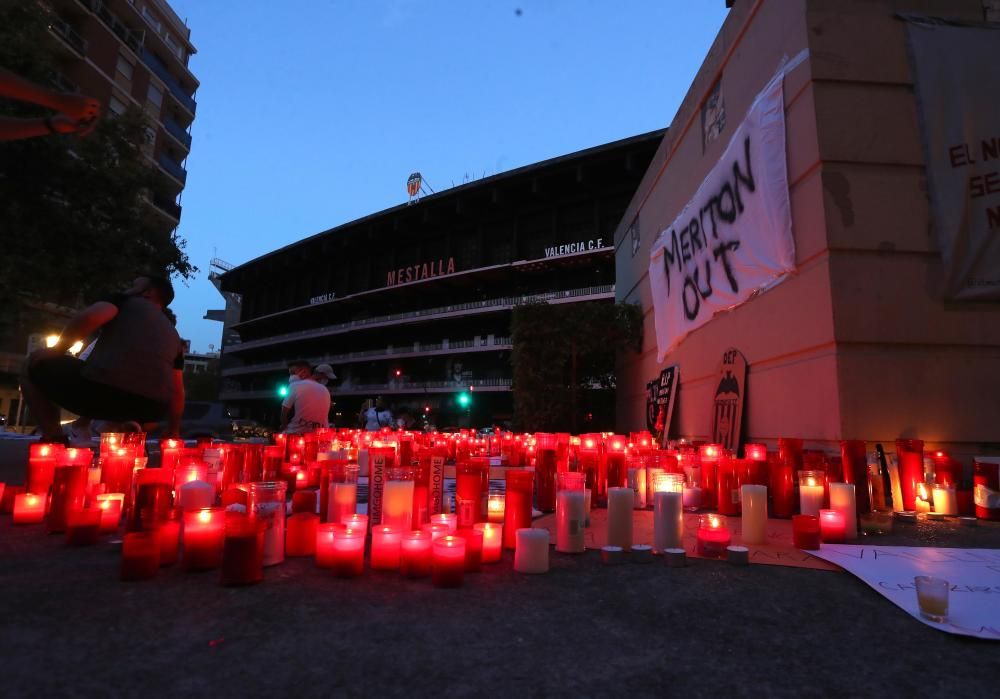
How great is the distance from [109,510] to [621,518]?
2667mm

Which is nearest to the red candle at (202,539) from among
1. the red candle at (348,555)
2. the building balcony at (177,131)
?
the red candle at (348,555)

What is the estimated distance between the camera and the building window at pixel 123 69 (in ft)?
91.8

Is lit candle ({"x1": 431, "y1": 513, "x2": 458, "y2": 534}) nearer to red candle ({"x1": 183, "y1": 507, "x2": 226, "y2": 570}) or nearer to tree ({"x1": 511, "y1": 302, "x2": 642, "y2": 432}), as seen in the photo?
red candle ({"x1": 183, "y1": 507, "x2": 226, "y2": 570})

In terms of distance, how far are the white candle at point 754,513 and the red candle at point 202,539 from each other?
8.16 ft

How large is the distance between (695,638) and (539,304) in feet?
31.2

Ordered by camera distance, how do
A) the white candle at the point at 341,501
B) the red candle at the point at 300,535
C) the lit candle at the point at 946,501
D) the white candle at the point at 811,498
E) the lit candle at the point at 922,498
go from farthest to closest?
the lit candle at the point at 922,498 → the lit candle at the point at 946,501 → the white candle at the point at 811,498 → the white candle at the point at 341,501 → the red candle at the point at 300,535

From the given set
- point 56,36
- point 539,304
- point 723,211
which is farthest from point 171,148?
point 723,211

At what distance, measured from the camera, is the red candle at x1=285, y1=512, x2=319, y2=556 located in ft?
8.13

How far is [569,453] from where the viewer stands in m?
4.64

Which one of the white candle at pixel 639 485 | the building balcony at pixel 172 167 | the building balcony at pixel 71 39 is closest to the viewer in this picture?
the white candle at pixel 639 485

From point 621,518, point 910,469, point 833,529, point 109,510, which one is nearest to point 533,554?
point 621,518

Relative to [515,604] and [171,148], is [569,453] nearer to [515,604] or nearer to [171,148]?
[515,604]

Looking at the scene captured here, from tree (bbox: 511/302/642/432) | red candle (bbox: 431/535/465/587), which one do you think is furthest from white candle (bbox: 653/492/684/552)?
tree (bbox: 511/302/642/432)

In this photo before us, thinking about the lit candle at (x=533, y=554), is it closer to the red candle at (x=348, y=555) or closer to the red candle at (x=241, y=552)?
the red candle at (x=348, y=555)
